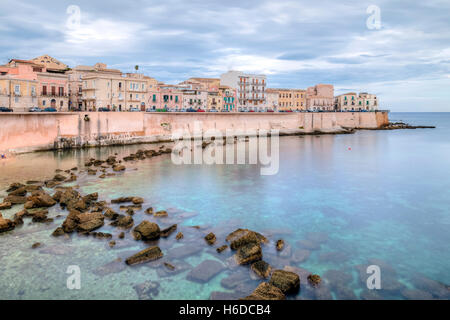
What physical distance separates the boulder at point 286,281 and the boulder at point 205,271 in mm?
1931

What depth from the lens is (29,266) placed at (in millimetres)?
11586

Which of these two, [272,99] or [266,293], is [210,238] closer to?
[266,293]

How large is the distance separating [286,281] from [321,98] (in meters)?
92.3

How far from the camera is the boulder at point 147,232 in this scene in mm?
13734

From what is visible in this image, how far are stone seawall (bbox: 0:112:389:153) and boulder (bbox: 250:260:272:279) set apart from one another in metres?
32.0

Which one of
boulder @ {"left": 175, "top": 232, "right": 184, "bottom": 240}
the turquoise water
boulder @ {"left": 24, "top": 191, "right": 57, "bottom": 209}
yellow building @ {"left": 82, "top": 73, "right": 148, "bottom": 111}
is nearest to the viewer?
the turquoise water

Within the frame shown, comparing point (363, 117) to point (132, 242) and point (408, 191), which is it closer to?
point (408, 191)

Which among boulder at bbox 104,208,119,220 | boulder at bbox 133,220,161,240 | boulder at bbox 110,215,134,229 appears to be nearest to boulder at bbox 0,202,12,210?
boulder at bbox 104,208,119,220

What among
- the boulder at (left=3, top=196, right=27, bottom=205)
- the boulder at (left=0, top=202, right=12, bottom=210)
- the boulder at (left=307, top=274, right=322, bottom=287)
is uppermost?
the boulder at (left=3, top=196, right=27, bottom=205)

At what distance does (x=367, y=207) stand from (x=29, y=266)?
1655cm

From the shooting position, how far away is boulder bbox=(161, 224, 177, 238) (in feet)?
46.8

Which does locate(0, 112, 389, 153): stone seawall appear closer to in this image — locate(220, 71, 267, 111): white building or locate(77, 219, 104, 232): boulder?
locate(220, 71, 267, 111): white building
